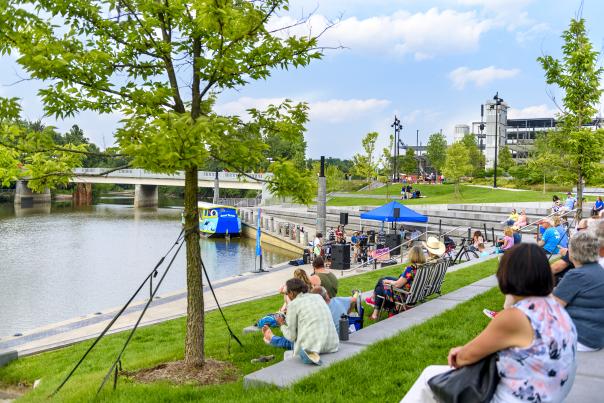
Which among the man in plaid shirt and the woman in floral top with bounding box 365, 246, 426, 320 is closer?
the man in plaid shirt

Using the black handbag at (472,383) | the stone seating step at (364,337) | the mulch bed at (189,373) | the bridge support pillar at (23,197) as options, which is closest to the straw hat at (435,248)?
the stone seating step at (364,337)

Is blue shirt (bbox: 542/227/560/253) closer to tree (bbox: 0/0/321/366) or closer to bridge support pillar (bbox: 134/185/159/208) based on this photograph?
tree (bbox: 0/0/321/366)

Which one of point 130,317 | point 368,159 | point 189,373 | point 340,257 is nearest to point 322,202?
point 340,257

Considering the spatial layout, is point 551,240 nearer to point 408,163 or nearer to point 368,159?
point 368,159

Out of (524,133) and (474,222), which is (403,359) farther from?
(524,133)

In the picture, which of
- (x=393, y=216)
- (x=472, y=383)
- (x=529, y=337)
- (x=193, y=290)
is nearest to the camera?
(x=529, y=337)

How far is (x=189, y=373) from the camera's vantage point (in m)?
6.93

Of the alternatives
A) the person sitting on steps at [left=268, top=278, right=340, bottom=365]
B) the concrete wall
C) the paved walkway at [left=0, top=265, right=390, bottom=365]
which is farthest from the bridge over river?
the person sitting on steps at [left=268, top=278, right=340, bottom=365]

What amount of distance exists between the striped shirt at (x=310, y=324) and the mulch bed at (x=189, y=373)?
48.0 inches

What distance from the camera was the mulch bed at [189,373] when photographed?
6.63m

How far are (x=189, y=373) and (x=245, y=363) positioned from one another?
772 mm

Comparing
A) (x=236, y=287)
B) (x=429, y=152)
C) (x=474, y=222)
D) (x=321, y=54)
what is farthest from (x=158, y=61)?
(x=429, y=152)

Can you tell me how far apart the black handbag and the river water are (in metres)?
15.6

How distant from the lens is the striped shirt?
5.94 meters
